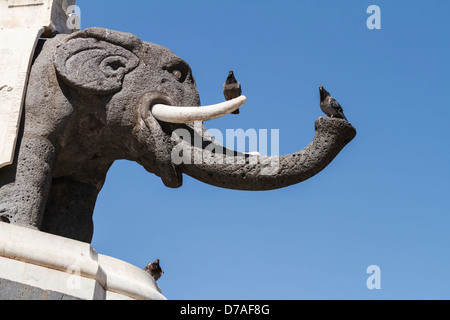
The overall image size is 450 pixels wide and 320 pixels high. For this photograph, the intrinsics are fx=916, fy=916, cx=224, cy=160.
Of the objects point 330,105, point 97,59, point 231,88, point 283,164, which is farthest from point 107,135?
point 330,105

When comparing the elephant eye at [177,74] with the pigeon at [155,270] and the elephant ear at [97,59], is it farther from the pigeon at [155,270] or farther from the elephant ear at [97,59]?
the pigeon at [155,270]

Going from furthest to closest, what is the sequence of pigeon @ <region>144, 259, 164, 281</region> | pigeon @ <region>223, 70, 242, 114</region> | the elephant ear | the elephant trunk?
1. pigeon @ <region>144, 259, 164, 281</region>
2. pigeon @ <region>223, 70, 242, 114</region>
3. the elephant ear
4. the elephant trunk

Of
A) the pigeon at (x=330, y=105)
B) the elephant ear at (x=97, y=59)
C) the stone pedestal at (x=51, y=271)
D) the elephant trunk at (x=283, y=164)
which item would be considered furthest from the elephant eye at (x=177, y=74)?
the stone pedestal at (x=51, y=271)

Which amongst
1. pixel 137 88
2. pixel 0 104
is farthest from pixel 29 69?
pixel 137 88

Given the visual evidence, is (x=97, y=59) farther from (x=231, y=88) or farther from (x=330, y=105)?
(x=330, y=105)

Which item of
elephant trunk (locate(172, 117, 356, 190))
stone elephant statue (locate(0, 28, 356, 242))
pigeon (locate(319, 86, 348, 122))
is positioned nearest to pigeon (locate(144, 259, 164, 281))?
stone elephant statue (locate(0, 28, 356, 242))

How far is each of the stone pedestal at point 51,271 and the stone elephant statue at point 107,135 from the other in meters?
0.44

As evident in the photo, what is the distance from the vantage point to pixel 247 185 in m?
6.56

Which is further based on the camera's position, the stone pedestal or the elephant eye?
the elephant eye

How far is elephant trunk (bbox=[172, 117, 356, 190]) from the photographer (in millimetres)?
6480

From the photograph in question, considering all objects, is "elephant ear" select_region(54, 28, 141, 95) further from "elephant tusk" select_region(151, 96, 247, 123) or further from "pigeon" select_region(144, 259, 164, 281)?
"pigeon" select_region(144, 259, 164, 281)

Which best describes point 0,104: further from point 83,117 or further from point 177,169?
point 177,169

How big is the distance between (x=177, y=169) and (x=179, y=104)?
0.55 m

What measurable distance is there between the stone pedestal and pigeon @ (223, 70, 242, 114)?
1.83m
